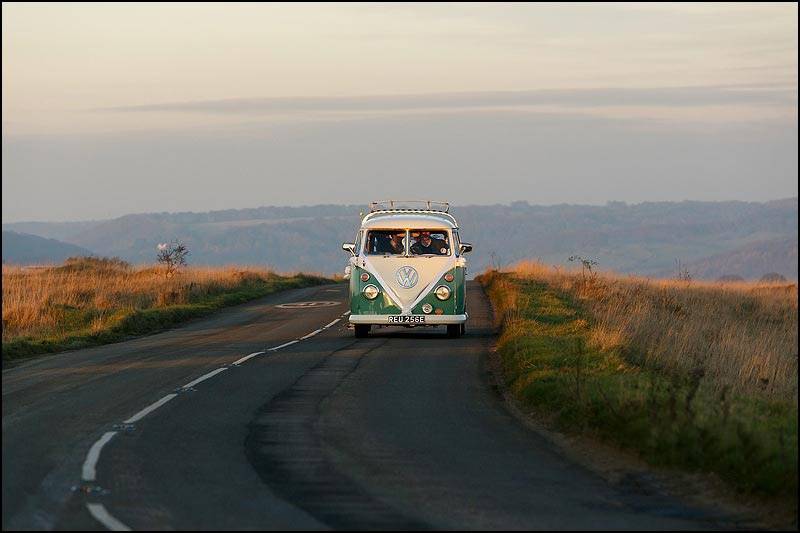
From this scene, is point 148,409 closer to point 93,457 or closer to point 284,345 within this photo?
point 93,457

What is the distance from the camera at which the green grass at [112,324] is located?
982 inches

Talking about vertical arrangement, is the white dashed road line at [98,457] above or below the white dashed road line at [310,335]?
below

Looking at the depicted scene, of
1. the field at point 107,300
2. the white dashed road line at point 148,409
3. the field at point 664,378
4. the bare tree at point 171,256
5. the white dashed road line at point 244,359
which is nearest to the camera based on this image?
the field at point 664,378

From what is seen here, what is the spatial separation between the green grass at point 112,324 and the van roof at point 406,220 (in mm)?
6284

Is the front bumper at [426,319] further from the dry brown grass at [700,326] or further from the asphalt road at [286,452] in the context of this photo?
the asphalt road at [286,452]

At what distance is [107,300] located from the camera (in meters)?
36.8

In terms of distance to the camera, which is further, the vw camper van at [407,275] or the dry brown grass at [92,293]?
the dry brown grass at [92,293]

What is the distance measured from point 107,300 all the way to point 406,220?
13.1 meters

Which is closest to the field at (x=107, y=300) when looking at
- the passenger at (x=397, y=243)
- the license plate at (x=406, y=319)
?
the license plate at (x=406, y=319)

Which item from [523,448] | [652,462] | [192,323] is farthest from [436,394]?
[192,323]

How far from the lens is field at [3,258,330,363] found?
2797 centimetres

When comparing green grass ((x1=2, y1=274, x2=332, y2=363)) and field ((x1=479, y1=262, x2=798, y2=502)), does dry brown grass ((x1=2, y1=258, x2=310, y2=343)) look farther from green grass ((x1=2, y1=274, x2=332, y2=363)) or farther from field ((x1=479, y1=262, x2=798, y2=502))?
field ((x1=479, y1=262, x2=798, y2=502))

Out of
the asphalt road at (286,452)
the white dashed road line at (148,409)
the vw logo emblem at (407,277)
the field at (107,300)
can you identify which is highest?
the vw logo emblem at (407,277)

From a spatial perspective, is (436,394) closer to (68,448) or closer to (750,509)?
(68,448)
